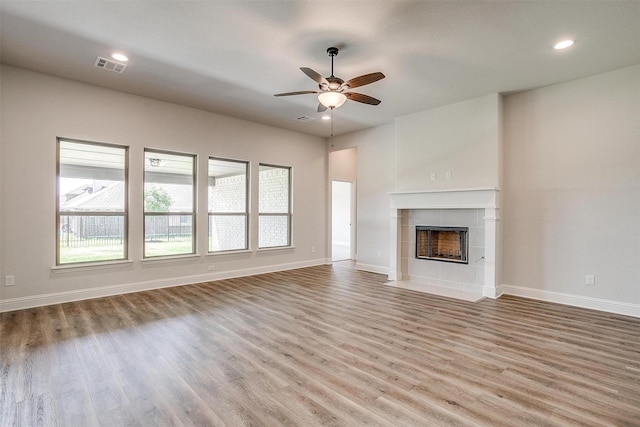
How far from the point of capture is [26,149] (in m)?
4.05

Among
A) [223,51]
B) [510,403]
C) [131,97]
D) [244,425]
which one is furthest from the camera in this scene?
[131,97]

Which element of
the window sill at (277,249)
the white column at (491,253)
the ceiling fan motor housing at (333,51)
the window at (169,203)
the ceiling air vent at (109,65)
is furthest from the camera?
the window sill at (277,249)

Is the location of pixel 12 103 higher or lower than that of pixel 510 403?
higher

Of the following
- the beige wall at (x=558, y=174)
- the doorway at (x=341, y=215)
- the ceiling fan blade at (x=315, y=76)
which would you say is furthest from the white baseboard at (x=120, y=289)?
the doorway at (x=341, y=215)

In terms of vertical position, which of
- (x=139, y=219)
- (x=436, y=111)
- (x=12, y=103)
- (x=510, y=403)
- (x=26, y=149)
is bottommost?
(x=510, y=403)

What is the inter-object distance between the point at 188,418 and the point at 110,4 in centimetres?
337

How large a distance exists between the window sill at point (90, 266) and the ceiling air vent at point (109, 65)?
2.72 m

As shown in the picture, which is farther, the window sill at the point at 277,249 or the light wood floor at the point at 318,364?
the window sill at the point at 277,249

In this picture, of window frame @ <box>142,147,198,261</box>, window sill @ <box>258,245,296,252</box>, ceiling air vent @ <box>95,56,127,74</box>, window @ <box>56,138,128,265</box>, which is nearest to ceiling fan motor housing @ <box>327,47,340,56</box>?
ceiling air vent @ <box>95,56,127,74</box>

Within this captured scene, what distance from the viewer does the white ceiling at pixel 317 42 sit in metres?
2.79

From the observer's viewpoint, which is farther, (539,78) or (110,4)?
(539,78)

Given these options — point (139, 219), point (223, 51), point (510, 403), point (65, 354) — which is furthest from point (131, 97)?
point (510, 403)

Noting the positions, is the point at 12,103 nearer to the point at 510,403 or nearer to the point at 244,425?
the point at 244,425

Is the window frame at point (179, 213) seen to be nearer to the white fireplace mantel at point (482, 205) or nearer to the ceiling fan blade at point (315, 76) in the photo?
the ceiling fan blade at point (315, 76)
